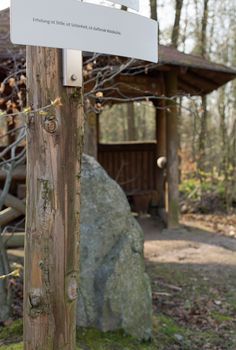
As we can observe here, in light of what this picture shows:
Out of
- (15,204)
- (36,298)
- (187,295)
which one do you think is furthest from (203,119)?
(36,298)

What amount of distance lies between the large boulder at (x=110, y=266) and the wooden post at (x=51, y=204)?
1.50m

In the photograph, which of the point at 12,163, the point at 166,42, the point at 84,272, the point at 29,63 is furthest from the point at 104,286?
the point at 166,42

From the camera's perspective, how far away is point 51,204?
224 cm

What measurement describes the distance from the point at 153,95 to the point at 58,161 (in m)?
6.28

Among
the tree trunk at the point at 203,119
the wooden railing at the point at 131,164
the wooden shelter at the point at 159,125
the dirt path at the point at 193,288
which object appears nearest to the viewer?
the dirt path at the point at 193,288

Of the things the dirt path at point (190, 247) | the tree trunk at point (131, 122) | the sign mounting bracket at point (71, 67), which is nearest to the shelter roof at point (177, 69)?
the dirt path at point (190, 247)

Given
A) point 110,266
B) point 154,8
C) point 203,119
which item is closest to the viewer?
point 110,266

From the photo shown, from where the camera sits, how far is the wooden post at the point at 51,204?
7.25 feet

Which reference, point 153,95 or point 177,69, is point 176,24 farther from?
point 153,95

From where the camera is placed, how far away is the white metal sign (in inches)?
77.1

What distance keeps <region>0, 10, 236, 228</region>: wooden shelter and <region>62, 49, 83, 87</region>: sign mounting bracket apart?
130 inches

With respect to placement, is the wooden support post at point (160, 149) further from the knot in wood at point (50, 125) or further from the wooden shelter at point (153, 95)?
the knot in wood at point (50, 125)

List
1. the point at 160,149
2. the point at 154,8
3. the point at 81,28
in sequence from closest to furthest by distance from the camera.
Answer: the point at 81,28 → the point at 160,149 → the point at 154,8

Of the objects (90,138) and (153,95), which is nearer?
(90,138)
